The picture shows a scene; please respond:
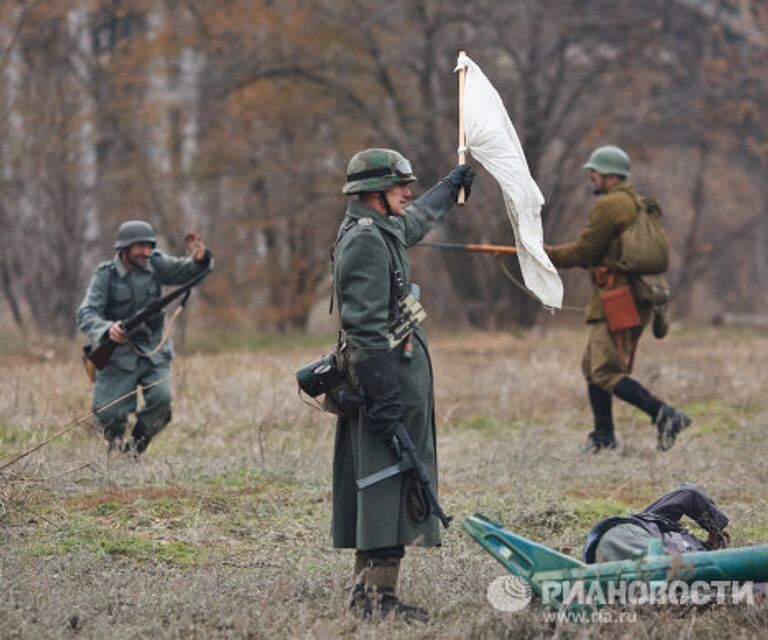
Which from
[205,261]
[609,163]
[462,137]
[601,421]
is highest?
[462,137]

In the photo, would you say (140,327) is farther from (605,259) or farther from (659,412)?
(659,412)

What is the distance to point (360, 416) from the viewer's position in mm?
5906

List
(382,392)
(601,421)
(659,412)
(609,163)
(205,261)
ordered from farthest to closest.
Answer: (601,421) → (609,163) → (659,412) → (205,261) → (382,392)

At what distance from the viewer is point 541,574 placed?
5461mm

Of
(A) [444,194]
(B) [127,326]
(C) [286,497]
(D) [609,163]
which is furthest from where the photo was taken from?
(D) [609,163]

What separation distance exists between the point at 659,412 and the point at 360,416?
4.81 metres

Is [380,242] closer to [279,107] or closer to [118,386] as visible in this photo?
[118,386]

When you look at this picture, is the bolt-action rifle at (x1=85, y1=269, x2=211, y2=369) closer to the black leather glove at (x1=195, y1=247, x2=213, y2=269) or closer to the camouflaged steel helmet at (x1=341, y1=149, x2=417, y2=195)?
the black leather glove at (x1=195, y1=247, x2=213, y2=269)

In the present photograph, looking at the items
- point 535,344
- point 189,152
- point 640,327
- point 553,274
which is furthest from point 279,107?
point 553,274

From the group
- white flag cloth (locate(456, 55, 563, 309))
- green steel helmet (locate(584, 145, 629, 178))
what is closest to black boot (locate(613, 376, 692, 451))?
green steel helmet (locate(584, 145, 629, 178))

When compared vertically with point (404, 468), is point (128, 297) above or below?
above

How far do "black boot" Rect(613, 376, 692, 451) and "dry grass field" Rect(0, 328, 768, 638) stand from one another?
0.15 m

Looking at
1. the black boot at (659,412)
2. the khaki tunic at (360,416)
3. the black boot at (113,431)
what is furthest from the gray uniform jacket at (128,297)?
the khaki tunic at (360,416)

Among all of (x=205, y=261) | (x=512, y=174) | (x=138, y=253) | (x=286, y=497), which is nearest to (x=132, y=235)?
(x=138, y=253)
